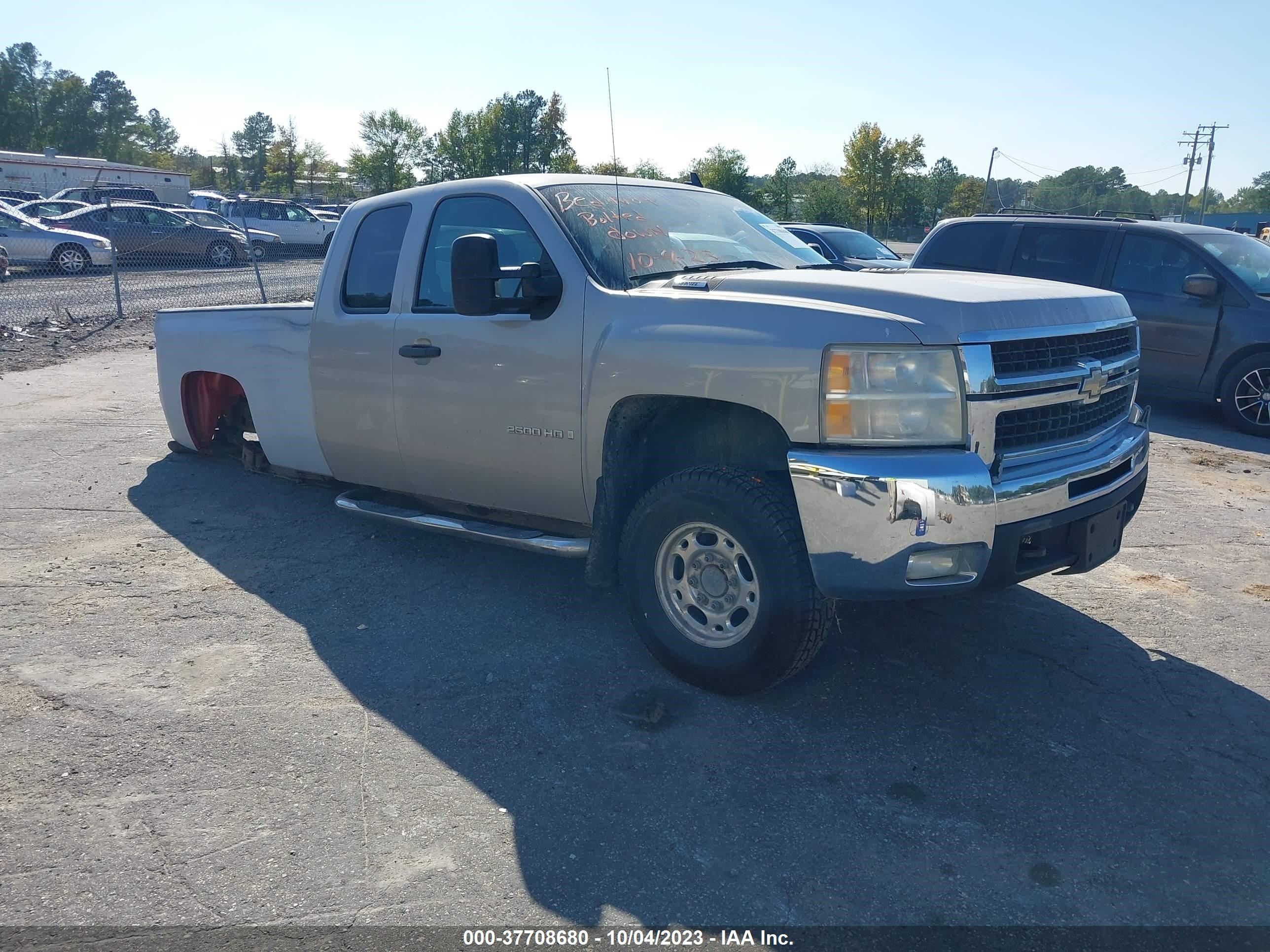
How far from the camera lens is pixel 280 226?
30.0 m

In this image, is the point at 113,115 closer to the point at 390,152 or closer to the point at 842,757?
the point at 390,152

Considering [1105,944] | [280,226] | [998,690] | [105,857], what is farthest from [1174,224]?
[280,226]

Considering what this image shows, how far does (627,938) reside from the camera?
253cm

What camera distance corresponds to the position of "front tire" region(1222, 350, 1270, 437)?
8.74 m

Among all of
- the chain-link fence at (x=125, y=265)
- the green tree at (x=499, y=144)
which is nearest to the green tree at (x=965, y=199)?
the green tree at (x=499, y=144)

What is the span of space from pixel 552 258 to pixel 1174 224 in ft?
26.0

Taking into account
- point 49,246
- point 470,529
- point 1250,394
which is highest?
point 49,246

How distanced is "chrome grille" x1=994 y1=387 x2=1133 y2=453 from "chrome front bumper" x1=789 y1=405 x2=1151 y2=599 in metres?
0.11

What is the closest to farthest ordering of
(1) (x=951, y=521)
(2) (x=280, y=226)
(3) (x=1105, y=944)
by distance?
(3) (x=1105, y=944)
(1) (x=951, y=521)
(2) (x=280, y=226)

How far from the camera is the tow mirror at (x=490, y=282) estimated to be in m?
3.94

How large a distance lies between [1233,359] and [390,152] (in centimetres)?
5103

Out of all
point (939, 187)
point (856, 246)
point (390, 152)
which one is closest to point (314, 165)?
point (390, 152)

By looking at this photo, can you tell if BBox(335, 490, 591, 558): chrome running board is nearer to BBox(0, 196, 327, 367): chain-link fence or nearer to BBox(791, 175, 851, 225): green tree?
BBox(0, 196, 327, 367): chain-link fence

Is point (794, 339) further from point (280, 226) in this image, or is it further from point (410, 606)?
point (280, 226)
